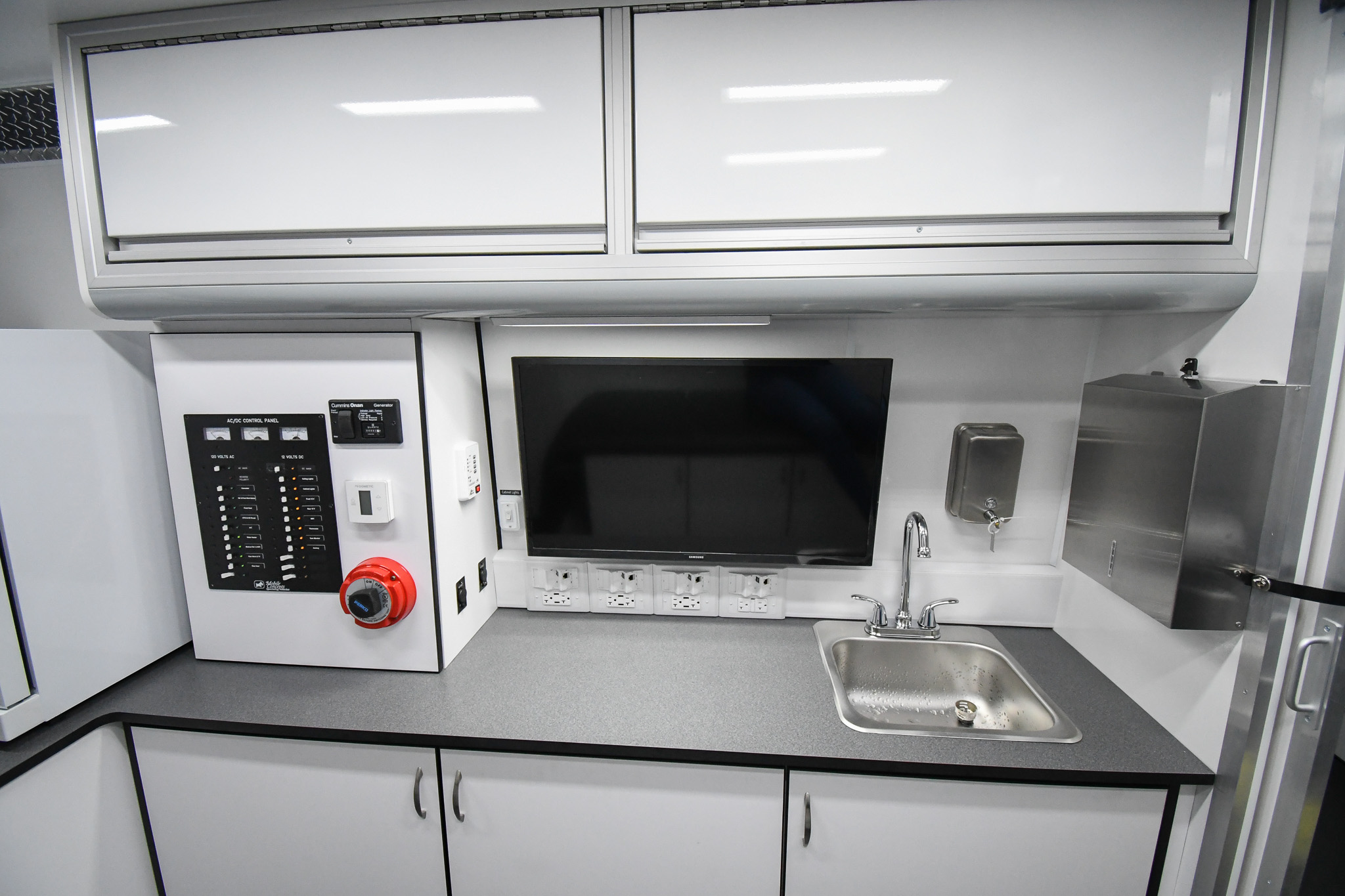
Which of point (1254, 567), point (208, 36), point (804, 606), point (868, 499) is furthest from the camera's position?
point (804, 606)

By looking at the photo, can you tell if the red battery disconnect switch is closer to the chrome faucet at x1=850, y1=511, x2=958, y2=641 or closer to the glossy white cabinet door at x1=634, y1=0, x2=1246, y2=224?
the glossy white cabinet door at x1=634, y1=0, x2=1246, y2=224

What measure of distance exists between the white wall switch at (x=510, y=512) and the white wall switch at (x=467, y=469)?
0.12 metres

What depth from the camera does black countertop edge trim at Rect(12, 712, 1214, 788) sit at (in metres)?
1.00

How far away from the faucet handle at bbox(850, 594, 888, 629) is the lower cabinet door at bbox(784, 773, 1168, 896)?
475 millimetres

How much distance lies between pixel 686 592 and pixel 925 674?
28.2 inches

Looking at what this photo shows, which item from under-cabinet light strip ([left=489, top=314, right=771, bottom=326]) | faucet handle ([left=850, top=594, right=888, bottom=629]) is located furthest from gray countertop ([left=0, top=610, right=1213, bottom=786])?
under-cabinet light strip ([left=489, top=314, right=771, bottom=326])

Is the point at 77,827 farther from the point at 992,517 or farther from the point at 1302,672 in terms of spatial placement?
the point at 1302,672

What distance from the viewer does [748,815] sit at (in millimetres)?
1087

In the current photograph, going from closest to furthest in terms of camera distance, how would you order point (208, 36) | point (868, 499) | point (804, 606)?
point (208, 36), point (868, 499), point (804, 606)

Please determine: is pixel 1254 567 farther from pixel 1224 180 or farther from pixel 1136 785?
pixel 1224 180

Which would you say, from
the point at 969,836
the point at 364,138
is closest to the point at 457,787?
the point at 969,836

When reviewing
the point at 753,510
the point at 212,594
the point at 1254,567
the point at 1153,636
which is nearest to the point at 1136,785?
the point at 1153,636

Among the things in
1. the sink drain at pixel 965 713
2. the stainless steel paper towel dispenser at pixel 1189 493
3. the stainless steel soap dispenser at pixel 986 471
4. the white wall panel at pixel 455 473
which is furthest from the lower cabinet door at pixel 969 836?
the white wall panel at pixel 455 473

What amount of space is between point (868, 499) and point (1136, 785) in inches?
29.8
